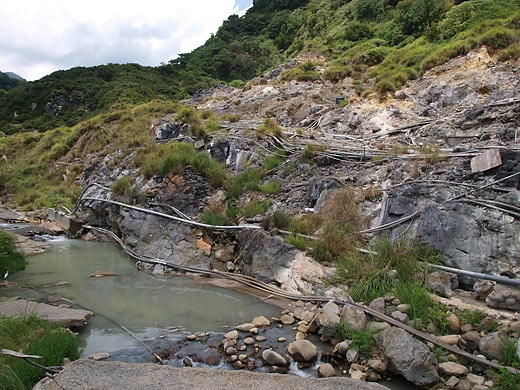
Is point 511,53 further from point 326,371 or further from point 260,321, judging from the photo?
point 326,371

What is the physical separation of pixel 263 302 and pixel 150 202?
177 inches

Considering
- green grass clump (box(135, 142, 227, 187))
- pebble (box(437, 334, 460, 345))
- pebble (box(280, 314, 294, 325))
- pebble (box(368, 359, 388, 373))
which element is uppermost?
green grass clump (box(135, 142, 227, 187))

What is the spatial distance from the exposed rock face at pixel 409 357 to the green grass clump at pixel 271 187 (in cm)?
452

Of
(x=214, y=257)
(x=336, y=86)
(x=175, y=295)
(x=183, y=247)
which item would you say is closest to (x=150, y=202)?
(x=183, y=247)

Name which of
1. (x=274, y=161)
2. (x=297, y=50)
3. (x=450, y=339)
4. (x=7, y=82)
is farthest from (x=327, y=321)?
(x=7, y=82)

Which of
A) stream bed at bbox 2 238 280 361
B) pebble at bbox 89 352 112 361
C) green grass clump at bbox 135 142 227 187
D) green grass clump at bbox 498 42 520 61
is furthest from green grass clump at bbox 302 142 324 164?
green grass clump at bbox 498 42 520 61

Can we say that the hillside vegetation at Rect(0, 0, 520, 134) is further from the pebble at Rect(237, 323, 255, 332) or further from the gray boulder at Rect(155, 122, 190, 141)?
the pebble at Rect(237, 323, 255, 332)

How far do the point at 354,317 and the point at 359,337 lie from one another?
11.3 inches

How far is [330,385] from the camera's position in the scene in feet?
9.03

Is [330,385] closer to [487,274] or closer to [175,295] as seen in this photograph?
[487,274]

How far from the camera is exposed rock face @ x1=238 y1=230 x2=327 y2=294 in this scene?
195 inches

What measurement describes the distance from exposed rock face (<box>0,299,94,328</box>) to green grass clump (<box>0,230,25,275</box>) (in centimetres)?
200

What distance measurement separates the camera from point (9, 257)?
6.25 m

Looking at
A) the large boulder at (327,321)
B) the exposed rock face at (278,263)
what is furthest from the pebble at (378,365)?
the exposed rock face at (278,263)
